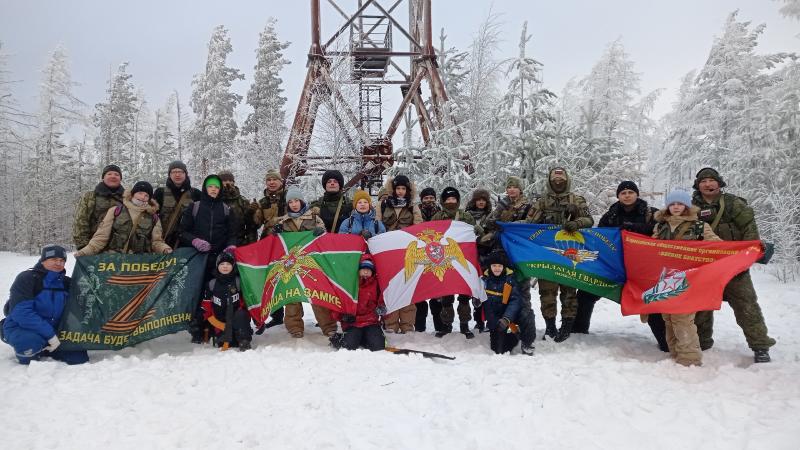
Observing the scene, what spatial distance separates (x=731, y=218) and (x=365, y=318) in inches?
196

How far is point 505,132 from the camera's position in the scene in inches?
460

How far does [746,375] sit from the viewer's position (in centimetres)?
519

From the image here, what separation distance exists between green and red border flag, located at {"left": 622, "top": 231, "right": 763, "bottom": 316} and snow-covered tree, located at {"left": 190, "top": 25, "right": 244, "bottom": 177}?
28687mm

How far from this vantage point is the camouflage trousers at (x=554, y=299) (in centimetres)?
692

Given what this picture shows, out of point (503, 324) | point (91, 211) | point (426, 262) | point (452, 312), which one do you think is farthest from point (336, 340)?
point (91, 211)

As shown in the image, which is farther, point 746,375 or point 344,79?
point 344,79

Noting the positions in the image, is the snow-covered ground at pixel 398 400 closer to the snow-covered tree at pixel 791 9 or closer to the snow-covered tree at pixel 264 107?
the snow-covered tree at pixel 791 9

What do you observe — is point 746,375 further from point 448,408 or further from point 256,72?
point 256,72

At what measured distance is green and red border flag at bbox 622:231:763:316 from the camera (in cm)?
562

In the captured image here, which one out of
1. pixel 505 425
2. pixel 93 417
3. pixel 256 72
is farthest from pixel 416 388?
pixel 256 72

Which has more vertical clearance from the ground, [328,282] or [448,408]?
[328,282]

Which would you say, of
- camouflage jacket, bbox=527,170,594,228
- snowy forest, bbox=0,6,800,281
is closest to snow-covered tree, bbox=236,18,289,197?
snowy forest, bbox=0,6,800,281

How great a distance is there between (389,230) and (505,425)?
4.00m

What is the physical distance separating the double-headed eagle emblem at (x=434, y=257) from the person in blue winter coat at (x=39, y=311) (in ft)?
14.5
